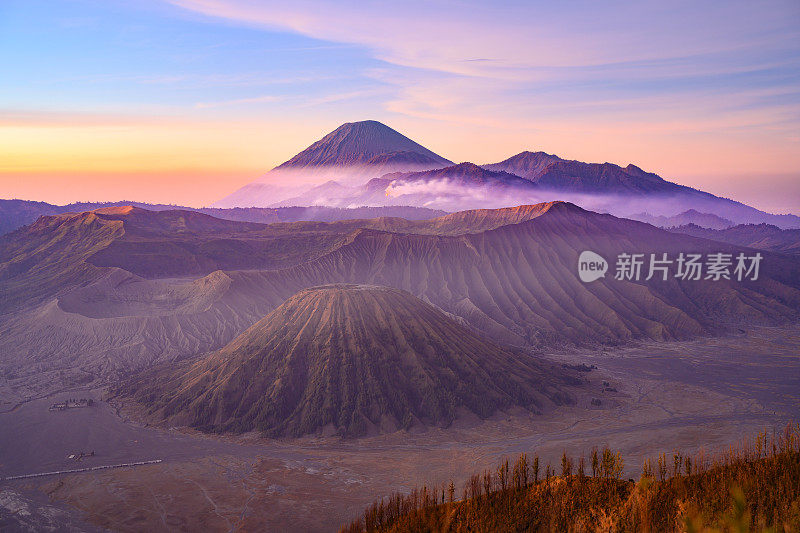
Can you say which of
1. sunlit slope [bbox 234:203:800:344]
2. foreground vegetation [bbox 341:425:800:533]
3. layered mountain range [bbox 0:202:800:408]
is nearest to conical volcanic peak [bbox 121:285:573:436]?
layered mountain range [bbox 0:202:800:408]

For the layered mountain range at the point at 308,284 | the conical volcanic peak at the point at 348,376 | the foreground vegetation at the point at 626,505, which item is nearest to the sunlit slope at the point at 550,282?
the layered mountain range at the point at 308,284

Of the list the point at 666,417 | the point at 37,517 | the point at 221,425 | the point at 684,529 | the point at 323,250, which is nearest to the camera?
the point at 684,529

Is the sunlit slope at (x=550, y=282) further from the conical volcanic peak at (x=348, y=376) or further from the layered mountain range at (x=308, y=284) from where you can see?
the conical volcanic peak at (x=348, y=376)

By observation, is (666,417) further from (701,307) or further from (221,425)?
(701,307)

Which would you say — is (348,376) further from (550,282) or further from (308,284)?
(550,282)

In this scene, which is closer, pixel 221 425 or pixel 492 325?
pixel 221 425

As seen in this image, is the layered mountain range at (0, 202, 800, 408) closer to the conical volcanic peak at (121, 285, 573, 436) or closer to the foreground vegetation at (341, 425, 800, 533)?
the conical volcanic peak at (121, 285, 573, 436)

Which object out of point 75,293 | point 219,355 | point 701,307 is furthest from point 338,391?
point 701,307

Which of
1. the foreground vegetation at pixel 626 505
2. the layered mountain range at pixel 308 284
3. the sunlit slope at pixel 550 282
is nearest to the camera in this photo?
the foreground vegetation at pixel 626 505

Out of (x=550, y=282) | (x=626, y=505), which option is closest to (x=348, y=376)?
(x=626, y=505)
